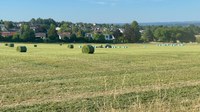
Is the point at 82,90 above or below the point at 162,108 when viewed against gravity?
below

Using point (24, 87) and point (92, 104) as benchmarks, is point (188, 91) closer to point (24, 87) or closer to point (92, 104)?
point (92, 104)

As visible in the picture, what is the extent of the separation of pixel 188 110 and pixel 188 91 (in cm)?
619

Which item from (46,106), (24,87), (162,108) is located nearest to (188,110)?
(162,108)

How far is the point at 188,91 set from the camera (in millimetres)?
13367

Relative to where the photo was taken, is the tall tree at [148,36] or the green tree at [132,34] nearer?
the green tree at [132,34]

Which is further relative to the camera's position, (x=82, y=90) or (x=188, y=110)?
(x=82, y=90)

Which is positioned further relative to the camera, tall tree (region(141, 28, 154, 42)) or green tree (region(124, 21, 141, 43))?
tall tree (region(141, 28, 154, 42))

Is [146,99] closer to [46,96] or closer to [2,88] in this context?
[46,96]

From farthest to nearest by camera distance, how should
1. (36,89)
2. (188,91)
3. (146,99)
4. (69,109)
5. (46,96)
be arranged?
(36,89), (188,91), (46,96), (146,99), (69,109)

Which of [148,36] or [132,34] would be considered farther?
[148,36]

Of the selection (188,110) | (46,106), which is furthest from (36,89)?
(188,110)

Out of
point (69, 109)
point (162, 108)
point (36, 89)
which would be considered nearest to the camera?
point (162, 108)

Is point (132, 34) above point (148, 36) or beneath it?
above

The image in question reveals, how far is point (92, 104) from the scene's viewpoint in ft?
34.7
